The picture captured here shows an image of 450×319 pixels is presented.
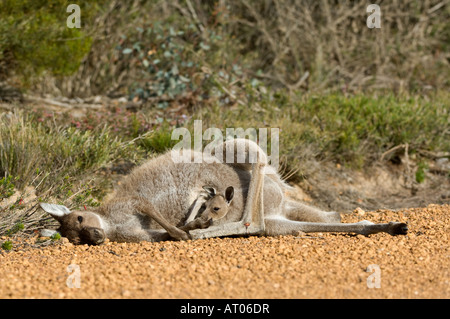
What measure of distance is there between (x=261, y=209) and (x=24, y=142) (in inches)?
105

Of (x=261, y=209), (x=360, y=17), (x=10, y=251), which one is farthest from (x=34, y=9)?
(x=360, y=17)

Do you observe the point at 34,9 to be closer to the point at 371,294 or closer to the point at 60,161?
the point at 60,161

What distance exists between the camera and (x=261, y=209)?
4.96m

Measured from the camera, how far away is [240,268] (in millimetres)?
3875

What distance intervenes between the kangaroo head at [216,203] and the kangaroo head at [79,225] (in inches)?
35.3

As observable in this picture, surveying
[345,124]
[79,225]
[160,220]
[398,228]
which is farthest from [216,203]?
[345,124]

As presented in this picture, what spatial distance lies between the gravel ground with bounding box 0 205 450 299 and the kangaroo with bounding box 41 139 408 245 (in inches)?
4.1

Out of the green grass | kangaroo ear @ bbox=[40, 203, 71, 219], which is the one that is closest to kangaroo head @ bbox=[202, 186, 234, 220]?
kangaroo ear @ bbox=[40, 203, 71, 219]

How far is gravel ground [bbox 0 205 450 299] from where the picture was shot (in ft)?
11.1

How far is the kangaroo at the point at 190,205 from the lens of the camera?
466cm

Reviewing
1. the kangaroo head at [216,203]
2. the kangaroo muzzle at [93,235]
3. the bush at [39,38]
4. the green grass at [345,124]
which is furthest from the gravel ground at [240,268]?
the bush at [39,38]

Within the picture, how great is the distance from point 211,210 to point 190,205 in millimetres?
207

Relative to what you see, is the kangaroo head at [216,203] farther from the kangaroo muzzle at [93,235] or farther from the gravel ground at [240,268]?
the kangaroo muzzle at [93,235]

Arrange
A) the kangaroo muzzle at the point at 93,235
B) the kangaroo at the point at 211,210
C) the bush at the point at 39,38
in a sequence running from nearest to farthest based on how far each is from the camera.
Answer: the kangaroo muzzle at the point at 93,235
the kangaroo at the point at 211,210
the bush at the point at 39,38
